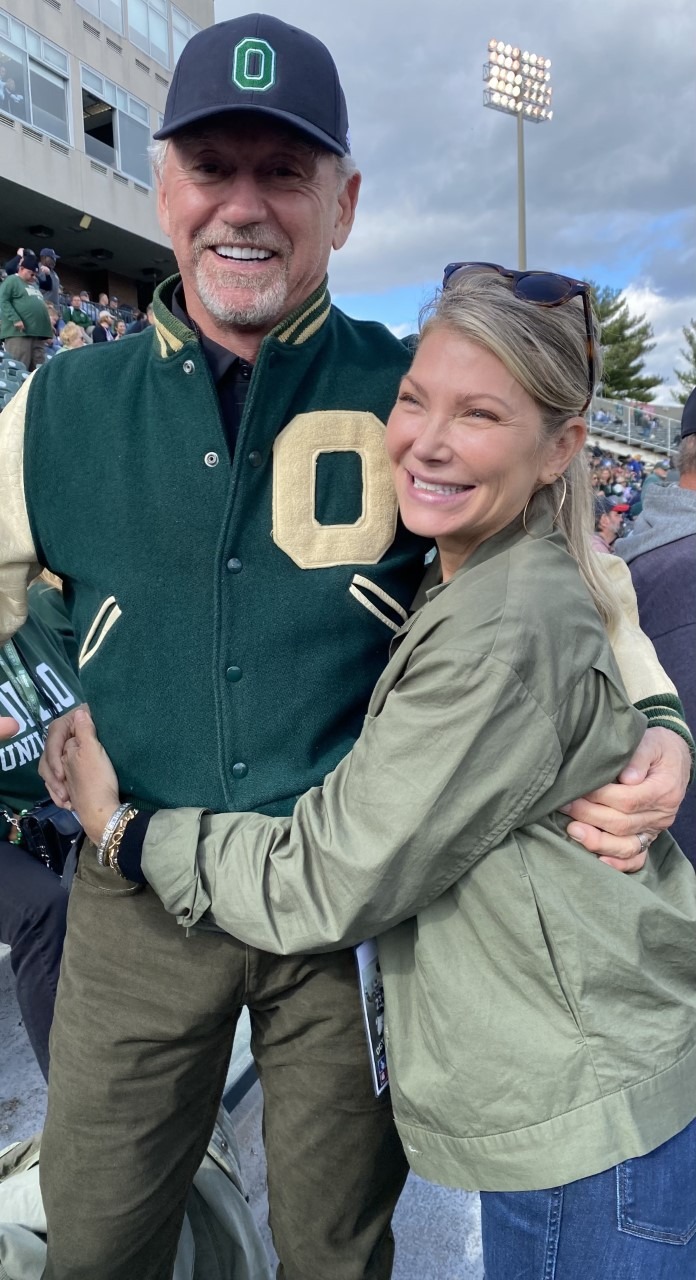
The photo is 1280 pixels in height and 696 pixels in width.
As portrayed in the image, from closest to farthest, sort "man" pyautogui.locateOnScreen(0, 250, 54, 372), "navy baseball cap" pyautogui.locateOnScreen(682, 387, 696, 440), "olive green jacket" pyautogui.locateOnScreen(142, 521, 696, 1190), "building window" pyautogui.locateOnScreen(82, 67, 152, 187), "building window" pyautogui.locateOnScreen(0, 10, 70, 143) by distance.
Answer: "olive green jacket" pyautogui.locateOnScreen(142, 521, 696, 1190), "navy baseball cap" pyautogui.locateOnScreen(682, 387, 696, 440), "man" pyautogui.locateOnScreen(0, 250, 54, 372), "building window" pyautogui.locateOnScreen(0, 10, 70, 143), "building window" pyautogui.locateOnScreen(82, 67, 152, 187)

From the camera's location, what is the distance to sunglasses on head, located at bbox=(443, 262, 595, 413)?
1.32m

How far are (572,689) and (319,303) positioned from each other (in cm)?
84

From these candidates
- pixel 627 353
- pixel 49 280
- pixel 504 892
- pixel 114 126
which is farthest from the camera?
pixel 627 353

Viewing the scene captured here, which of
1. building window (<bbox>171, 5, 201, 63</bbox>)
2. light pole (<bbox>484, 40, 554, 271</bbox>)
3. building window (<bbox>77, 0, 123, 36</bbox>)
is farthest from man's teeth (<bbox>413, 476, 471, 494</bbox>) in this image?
building window (<bbox>171, 5, 201, 63</bbox>)

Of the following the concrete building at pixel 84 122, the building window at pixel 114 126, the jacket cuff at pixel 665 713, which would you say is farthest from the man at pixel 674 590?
the building window at pixel 114 126

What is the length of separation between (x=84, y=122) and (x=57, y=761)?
98.8 ft

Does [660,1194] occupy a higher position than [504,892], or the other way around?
[504,892]

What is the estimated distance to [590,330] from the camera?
1.38 meters

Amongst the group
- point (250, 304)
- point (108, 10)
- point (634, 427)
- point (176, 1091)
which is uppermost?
point (108, 10)

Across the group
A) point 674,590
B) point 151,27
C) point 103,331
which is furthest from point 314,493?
point 151,27

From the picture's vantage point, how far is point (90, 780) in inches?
57.6

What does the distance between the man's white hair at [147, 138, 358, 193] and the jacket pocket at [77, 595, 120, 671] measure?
0.74m

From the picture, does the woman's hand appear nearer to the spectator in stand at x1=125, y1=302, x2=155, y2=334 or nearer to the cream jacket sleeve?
the cream jacket sleeve

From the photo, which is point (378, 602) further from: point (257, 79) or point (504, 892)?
point (257, 79)
